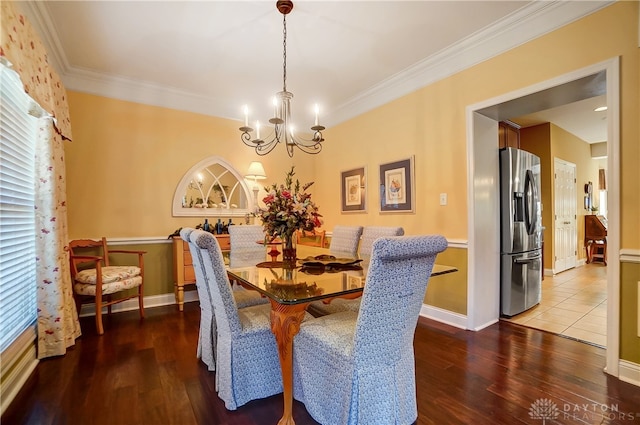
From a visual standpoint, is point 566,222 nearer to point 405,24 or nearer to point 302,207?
point 405,24

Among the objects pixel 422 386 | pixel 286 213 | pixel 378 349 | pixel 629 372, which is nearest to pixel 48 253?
pixel 286 213

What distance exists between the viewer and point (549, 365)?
2.04 meters

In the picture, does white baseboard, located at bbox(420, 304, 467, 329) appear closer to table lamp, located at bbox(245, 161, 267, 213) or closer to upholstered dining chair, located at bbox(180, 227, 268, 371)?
upholstered dining chair, located at bbox(180, 227, 268, 371)

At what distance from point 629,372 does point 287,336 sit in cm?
222

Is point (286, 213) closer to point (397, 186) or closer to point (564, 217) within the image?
point (397, 186)

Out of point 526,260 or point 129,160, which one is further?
point 129,160

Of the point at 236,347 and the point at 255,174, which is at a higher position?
the point at 255,174

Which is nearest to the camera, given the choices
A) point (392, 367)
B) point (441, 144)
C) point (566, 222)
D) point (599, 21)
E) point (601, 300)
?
point (392, 367)

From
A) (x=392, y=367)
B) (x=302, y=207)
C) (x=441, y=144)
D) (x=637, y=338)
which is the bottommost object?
(x=637, y=338)

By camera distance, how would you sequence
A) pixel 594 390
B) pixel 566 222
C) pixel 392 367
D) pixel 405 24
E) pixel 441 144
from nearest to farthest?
pixel 392 367, pixel 594 390, pixel 405 24, pixel 441 144, pixel 566 222

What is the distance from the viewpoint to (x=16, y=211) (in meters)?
1.92

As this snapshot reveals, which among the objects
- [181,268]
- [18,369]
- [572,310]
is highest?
[181,268]

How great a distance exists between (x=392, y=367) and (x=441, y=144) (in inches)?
91.4

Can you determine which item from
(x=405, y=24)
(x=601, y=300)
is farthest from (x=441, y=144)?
(x=601, y=300)
